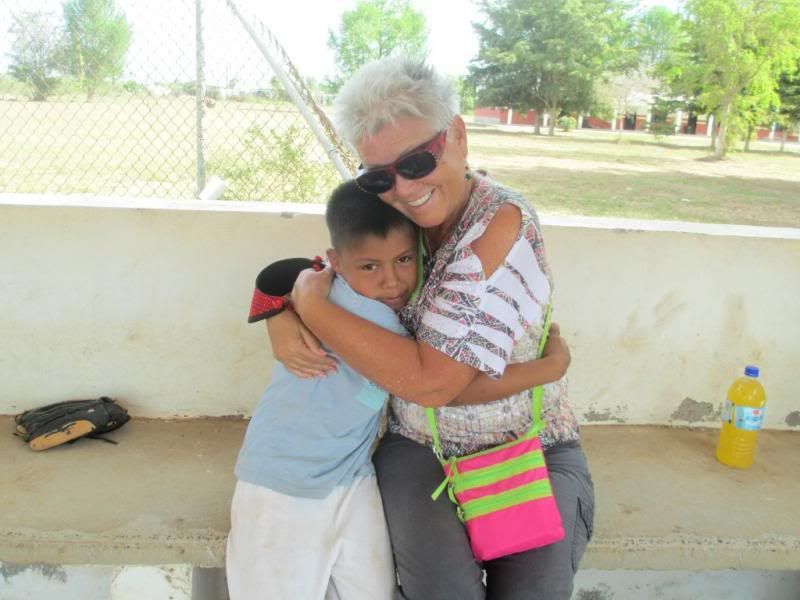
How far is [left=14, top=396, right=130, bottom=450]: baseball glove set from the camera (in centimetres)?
264

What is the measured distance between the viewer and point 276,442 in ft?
6.04

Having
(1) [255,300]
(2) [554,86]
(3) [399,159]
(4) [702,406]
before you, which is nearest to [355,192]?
(3) [399,159]

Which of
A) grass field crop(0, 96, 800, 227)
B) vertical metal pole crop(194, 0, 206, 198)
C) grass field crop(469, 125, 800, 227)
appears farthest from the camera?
grass field crop(469, 125, 800, 227)

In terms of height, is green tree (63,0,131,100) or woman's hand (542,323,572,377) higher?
green tree (63,0,131,100)

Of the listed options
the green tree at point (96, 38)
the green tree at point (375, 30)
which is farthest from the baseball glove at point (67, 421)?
the green tree at point (375, 30)

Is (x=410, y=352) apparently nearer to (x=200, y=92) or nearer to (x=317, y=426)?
(x=317, y=426)

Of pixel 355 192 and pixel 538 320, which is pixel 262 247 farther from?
pixel 538 320

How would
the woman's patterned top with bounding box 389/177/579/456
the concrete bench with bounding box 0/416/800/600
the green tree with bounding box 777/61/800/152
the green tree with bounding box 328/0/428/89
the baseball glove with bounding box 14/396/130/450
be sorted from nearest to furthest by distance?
Answer: the woman's patterned top with bounding box 389/177/579/456
the concrete bench with bounding box 0/416/800/600
the baseball glove with bounding box 14/396/130/450
the green tree with bounding box 328/0/428/89
the green tree with bounding box 777/61/800/152

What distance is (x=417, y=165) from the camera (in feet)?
5.61

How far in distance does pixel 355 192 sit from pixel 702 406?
76.9 inches

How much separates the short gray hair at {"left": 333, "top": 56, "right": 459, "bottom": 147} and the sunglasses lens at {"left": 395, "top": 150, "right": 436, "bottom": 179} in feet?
0.28

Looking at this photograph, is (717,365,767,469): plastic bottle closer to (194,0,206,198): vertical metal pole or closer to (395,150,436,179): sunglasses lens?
(395,150,436,179): sunglasses lens

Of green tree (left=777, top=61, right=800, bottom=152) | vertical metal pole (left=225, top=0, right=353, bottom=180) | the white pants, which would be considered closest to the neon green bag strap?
the white pants

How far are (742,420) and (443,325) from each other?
5.59 ft
